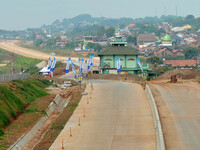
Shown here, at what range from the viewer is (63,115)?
46.5 metres

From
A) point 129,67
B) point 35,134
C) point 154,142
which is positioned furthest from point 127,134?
point 129,67

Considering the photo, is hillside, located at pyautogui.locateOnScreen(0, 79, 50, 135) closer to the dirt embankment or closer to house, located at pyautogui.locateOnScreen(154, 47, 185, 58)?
→ the dirt embankment

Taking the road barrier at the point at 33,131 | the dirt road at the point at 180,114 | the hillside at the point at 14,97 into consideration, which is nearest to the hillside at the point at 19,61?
the hillside at the point at 14,97

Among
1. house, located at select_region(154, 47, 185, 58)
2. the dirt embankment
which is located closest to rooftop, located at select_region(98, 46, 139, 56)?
the dirt embankment

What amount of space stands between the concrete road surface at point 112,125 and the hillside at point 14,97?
556 cm

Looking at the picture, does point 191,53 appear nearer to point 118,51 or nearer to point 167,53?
point 167,53

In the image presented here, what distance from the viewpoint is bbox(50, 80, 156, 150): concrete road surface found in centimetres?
3350

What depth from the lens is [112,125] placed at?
131 feet

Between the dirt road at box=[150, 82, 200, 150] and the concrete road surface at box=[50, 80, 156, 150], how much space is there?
4.50 feet

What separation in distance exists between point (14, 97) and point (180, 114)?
17.4 m

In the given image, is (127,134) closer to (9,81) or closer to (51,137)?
(51,137)

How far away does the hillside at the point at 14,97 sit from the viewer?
137ft

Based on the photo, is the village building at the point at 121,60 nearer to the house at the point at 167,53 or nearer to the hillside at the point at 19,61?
the hillside at the point at 19,61

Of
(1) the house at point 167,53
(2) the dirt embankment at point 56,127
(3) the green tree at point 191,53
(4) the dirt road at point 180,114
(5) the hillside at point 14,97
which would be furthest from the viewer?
(1) the house at point 167,53
